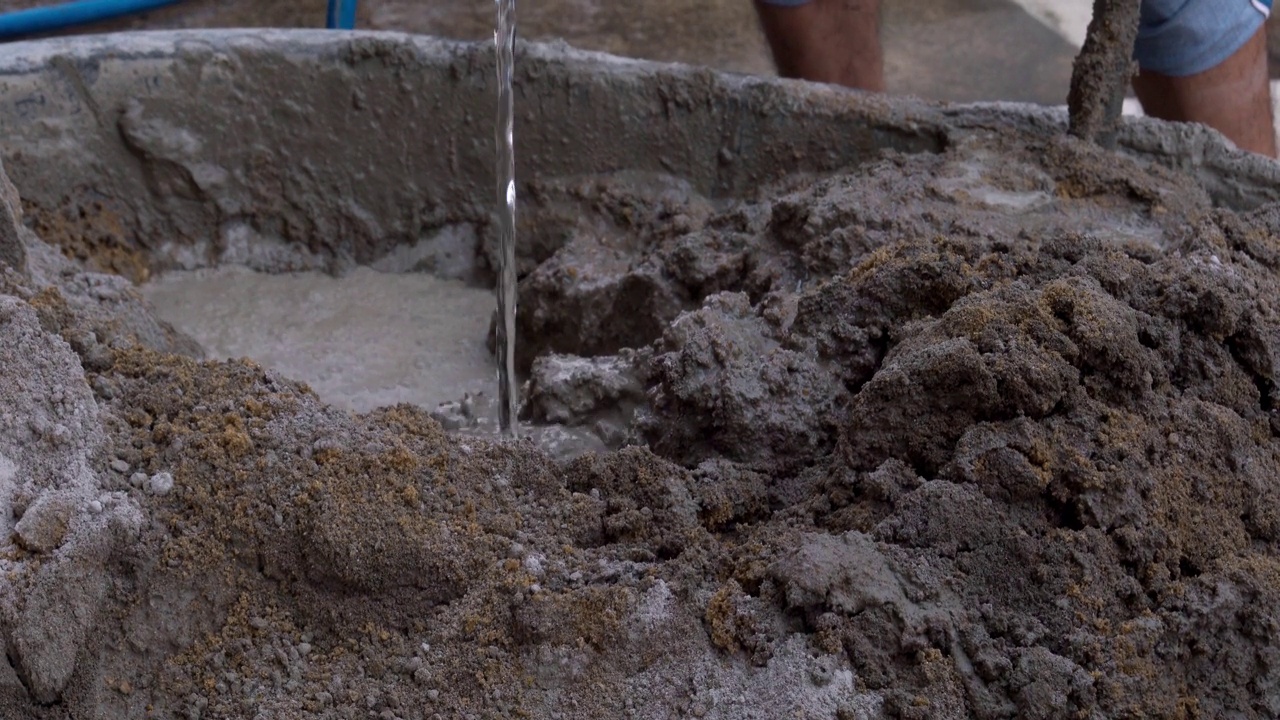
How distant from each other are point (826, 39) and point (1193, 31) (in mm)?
829

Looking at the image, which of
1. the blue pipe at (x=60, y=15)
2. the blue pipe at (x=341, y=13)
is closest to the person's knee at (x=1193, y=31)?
the blue pipe at (x=341, y=13)

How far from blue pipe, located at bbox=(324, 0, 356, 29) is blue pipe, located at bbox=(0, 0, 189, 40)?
0.65 metres

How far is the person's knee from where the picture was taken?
237 cm

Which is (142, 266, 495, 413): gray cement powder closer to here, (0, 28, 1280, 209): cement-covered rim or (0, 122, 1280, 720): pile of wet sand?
(0, 28, 1280, 209): cement-covered rim

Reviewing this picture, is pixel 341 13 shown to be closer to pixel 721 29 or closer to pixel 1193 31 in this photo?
pixel 721 29

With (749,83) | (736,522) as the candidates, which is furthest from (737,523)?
(749,83)

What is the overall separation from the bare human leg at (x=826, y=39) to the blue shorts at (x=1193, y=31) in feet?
2.28

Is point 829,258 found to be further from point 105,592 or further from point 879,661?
point 105,592

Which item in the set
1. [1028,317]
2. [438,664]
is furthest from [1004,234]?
[438,664]

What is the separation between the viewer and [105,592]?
4.02 ft

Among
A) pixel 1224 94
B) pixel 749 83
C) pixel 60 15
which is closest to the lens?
pixel 749 83

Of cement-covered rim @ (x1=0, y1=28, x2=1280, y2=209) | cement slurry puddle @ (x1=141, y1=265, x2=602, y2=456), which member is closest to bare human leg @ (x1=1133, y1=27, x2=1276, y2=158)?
cement-covered rim @ (x1=0, y1=28, x2=1280, y2=209)

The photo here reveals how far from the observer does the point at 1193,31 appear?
7.82ft

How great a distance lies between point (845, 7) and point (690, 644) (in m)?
2.09
